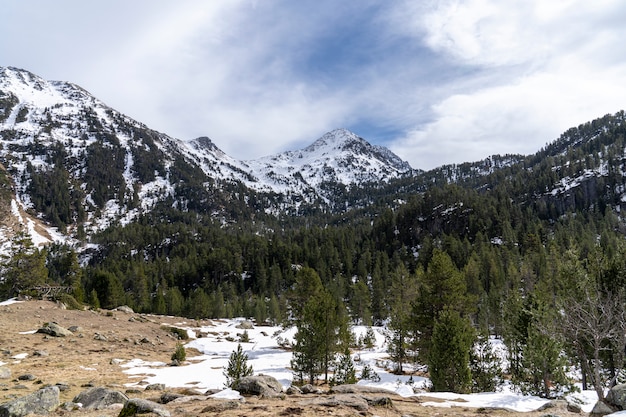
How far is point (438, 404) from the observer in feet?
51.7

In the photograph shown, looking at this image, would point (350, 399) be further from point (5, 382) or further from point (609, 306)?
point (5, 382)

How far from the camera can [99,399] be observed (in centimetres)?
1327

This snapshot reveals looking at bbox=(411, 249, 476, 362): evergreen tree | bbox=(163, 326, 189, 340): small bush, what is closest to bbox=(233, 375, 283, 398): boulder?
bbox=(411, 249, 476, 362): evergreen tree

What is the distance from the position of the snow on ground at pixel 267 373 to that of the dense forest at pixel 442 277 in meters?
2.83

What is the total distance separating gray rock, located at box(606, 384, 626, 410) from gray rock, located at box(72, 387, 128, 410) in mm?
18629

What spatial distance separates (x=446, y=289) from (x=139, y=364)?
2654cm

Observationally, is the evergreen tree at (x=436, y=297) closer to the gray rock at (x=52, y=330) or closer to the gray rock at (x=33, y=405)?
the gray rock at (x=33, y=405)

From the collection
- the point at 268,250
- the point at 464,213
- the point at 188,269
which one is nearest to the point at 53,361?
the point at 188,269

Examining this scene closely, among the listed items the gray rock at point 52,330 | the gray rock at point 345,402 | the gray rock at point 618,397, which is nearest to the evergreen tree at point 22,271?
the gray rock at point 52,330

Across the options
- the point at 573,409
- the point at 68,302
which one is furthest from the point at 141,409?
the point at 68,302

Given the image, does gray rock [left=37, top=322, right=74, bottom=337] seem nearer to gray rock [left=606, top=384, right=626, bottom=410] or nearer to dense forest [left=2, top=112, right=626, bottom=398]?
dense forest [left=2, top=112, right=626, bottom=398]

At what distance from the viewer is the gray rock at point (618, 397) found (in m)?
12.5

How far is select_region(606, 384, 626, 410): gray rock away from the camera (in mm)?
12484

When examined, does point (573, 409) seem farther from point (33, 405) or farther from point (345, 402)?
point (33, 405)
